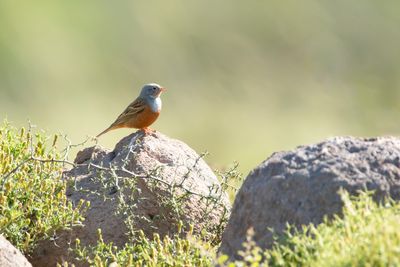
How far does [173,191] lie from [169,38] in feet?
62.8

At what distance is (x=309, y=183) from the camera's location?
6.40 m

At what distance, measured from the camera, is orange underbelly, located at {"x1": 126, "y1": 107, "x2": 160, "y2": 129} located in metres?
9.41

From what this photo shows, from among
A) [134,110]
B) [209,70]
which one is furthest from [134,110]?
[209,70]

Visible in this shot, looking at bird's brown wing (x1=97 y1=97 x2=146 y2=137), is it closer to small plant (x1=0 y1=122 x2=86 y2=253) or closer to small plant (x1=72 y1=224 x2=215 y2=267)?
small plant (x1=0 y1=122 x2=86 y2=253)

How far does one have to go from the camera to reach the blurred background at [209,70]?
71.2 feet

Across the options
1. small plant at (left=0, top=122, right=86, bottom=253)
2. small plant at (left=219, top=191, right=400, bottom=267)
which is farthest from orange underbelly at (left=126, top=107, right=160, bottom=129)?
small plant at (left=219, top=191, right=400, bottom=267)

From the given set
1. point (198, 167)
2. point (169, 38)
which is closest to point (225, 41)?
point (169, 38)

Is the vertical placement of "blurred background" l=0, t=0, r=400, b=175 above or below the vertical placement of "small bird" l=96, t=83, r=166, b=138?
above

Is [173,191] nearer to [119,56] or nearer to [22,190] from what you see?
[22,190]

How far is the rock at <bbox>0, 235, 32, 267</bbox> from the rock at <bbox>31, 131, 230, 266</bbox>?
0.96m

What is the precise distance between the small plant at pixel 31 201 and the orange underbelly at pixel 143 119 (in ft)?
4.09

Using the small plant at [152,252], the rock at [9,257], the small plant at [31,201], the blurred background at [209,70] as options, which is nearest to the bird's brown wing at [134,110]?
the small plant at [31,201]

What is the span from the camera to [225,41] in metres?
27.8

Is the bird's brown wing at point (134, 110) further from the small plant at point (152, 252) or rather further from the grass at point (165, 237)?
the small plant at point (152, 252)
